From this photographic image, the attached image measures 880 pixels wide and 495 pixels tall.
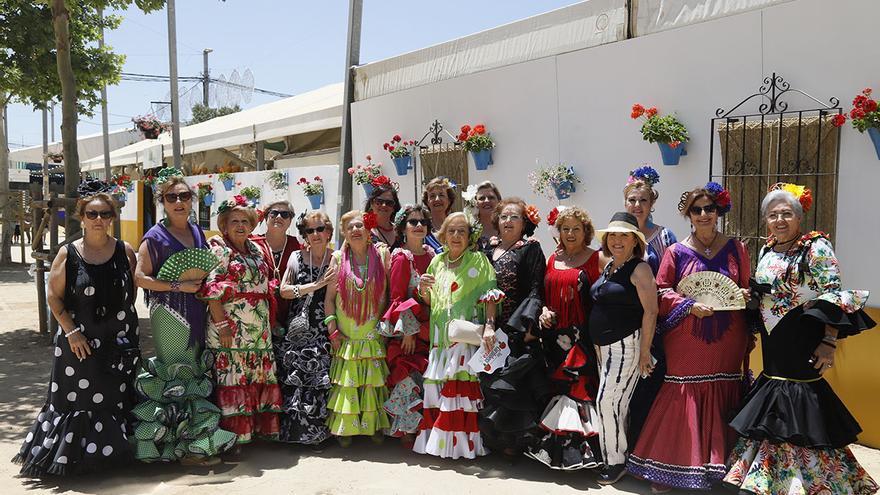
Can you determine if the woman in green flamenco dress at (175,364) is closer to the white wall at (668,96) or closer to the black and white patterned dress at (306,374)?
the black and white patterned dress at (306,374)

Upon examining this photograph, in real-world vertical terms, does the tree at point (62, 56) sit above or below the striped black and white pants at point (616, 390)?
above

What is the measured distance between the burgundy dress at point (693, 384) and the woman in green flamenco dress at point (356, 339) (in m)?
1.85

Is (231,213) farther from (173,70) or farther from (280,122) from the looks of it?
(173,70)

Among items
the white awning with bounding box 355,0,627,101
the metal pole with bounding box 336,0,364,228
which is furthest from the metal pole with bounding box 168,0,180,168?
the white awning with bounding box 355,0,627,101

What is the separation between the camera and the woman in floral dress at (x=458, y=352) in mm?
4824

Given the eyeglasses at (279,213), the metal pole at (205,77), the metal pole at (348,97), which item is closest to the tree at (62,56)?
the metal pole at (348,97)

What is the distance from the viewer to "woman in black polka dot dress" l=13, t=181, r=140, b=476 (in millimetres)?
4559

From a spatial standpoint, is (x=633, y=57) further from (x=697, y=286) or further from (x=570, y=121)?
(x=697, y=286)

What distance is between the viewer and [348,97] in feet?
36.5

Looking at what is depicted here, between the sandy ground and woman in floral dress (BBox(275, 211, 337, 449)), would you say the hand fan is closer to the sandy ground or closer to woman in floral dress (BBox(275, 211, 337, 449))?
woman in floral dress (BBox(275, 211, 337, 449))

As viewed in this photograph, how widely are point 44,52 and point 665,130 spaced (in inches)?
355

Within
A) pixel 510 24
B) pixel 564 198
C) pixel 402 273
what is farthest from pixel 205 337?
pixel 510 24

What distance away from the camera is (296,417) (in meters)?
5.19

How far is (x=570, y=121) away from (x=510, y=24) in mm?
1592
